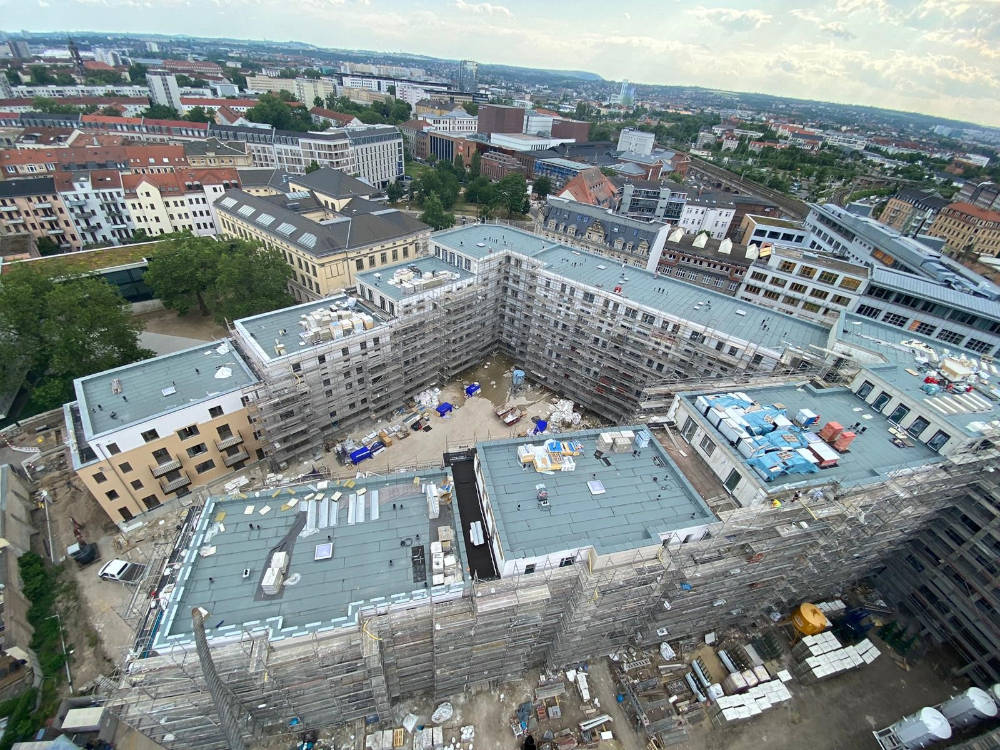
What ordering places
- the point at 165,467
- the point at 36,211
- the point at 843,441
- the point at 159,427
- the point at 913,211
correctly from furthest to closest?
the point at 913,211 < the point at 36,211 < the point at 165,467 < the point at 159,427 < the point at 843,441

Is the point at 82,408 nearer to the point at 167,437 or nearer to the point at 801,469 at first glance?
the point at 167,437

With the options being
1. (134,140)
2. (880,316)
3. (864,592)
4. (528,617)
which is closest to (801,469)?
(528,617)

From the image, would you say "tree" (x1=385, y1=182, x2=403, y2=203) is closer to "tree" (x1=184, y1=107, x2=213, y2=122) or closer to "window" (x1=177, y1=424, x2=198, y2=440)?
"tree" (x1=184, y1=107, x2=213, y2=122)

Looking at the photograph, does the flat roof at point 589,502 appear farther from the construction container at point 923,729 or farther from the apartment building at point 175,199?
the apartment building at point 175,199

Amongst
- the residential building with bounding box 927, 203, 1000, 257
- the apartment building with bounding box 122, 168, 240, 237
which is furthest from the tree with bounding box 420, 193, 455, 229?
the residential building with bounding box 927, 203, 1000, 257

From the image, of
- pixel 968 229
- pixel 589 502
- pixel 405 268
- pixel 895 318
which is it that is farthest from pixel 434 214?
pixel 968 229

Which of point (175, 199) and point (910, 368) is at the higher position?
point (910, 368)

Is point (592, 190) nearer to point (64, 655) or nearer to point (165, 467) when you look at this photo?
point (165, 467)
